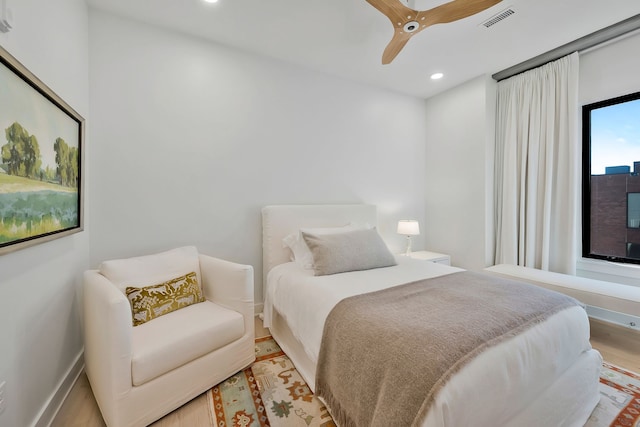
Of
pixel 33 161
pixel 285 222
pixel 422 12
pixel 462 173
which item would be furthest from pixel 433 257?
pixel 33 161

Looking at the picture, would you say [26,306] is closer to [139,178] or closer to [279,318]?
[139,178]

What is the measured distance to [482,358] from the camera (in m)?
1.03

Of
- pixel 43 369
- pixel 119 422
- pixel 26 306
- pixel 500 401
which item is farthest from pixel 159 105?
pixel 500 401

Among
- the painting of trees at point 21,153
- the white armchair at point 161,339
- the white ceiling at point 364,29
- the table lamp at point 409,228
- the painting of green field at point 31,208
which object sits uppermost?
the white ceiling at point 364,29

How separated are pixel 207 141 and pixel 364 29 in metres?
1.72

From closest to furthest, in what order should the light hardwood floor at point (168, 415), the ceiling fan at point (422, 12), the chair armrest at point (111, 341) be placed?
the chair armrest at point (111, 341) → the light hardwood floor at point (168, 415) → the ceiling fan at point (422, 12)

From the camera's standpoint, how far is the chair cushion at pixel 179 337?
4.42 feet

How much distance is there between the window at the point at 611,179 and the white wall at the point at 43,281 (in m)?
4.42

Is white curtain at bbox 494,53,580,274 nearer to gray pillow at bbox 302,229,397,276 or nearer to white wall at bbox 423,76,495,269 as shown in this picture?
white wall at bbox 423,76,495,269

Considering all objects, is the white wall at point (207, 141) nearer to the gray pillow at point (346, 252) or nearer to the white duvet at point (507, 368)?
the gray pillow at point (346, 252)

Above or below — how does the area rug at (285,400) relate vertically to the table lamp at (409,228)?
below

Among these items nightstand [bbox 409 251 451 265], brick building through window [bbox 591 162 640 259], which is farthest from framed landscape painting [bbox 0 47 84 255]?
brick building through window [bbox 591 162 640 259]

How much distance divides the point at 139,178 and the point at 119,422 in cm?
168

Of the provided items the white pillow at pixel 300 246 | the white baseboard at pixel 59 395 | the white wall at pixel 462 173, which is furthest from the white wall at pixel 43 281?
the white wall at pixel 462 173
